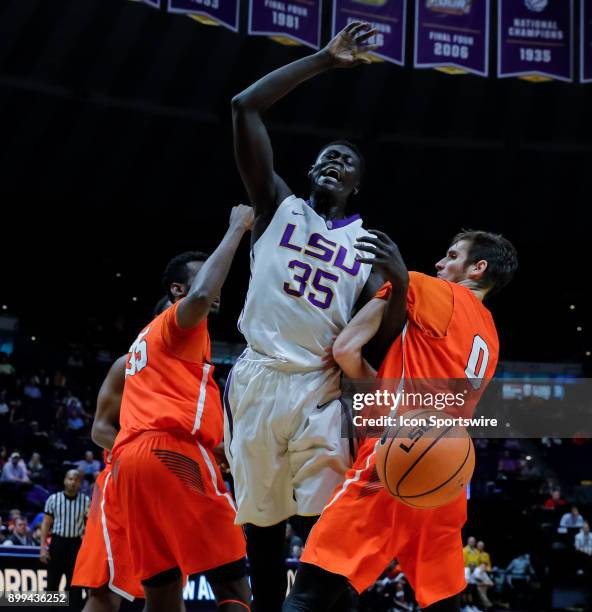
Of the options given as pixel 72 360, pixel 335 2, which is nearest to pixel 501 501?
A: pixel 335 2

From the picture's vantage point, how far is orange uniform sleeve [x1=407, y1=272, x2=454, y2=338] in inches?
134

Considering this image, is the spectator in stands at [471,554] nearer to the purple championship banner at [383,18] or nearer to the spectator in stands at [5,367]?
the purple championship banner at [383,18]

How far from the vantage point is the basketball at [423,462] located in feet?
9.98

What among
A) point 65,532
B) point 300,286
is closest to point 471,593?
point 65,532

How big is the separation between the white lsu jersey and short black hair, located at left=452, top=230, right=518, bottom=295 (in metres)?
0.50

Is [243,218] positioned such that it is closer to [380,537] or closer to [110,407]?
[380,537]

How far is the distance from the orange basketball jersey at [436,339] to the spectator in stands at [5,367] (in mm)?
16046

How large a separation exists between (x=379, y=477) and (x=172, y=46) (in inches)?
503

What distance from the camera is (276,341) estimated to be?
3609mm

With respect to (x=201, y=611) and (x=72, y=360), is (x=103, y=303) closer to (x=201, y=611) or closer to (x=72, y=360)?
(x=72, y=360)

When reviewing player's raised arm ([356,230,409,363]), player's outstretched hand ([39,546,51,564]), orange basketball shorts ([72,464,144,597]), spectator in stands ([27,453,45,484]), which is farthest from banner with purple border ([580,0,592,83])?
spectator in stands ([27,453,45,484])

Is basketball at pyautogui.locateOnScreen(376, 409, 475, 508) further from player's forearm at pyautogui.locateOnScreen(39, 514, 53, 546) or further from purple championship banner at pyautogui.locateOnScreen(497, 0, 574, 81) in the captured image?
purple championship banner at pyautogui.locateOnScreen(497, 0, 574, 81)

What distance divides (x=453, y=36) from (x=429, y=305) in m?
9.04

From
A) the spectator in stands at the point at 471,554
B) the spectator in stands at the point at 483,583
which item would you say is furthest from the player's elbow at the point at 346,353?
the spectator in stands at the point at 471,554
